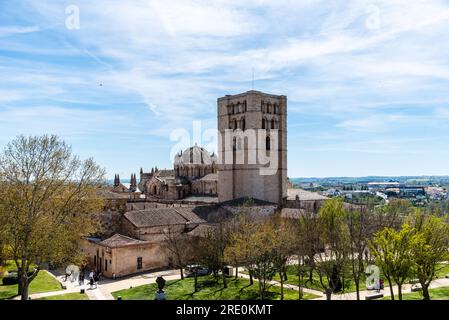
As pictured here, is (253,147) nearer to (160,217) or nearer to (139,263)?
(160,217)

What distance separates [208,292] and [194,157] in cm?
5580

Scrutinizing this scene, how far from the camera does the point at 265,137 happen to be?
65.6 metres

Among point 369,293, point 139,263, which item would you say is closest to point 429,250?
point 369,293

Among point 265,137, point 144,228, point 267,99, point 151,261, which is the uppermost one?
point 267,99

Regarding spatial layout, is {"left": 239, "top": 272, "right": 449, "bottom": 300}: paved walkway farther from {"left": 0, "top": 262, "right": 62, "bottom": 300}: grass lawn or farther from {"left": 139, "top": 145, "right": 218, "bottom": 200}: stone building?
{"left": 139, "top": 145, "right": 218, "bottom": 200}: stone building

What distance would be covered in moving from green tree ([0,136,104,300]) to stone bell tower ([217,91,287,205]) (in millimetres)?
34819

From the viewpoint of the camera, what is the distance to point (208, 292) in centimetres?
3284

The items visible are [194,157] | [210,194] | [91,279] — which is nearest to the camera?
[91,279]

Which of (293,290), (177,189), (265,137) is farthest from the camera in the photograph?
(177,189)

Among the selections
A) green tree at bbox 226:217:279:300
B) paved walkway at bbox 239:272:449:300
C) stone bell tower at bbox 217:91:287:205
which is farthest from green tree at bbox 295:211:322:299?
stone bell tower at bbox 217:91:287:205

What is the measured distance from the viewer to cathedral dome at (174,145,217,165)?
3422 inches
